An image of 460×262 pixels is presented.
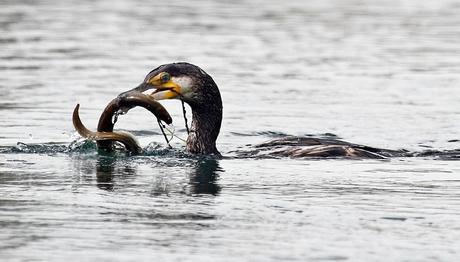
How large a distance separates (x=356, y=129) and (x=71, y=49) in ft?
30.2

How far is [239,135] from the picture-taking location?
54.2 feet

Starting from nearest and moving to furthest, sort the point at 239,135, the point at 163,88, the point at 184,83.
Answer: the point at 163,88 → the point at 184,83 → the point at 239,135

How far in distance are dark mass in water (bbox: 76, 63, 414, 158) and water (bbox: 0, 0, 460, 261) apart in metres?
0.27

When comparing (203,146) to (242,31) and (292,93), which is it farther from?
(242,31)

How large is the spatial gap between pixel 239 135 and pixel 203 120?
2.23 metres

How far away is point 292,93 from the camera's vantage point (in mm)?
20078

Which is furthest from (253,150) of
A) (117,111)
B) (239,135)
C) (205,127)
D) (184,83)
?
(239,135)

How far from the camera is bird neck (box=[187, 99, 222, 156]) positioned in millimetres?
14305

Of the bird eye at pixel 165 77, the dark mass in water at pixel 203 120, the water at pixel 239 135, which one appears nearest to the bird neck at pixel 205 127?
the dark mass in water at pixel 203 120

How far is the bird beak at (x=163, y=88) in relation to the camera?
45.1 feet

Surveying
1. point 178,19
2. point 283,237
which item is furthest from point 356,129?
point 178,19

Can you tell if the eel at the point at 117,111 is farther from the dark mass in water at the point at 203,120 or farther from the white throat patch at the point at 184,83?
the white throat patch at the point at 184,83

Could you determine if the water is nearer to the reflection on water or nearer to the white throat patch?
the reflection on water

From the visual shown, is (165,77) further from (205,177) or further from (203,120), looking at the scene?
(205,177)
